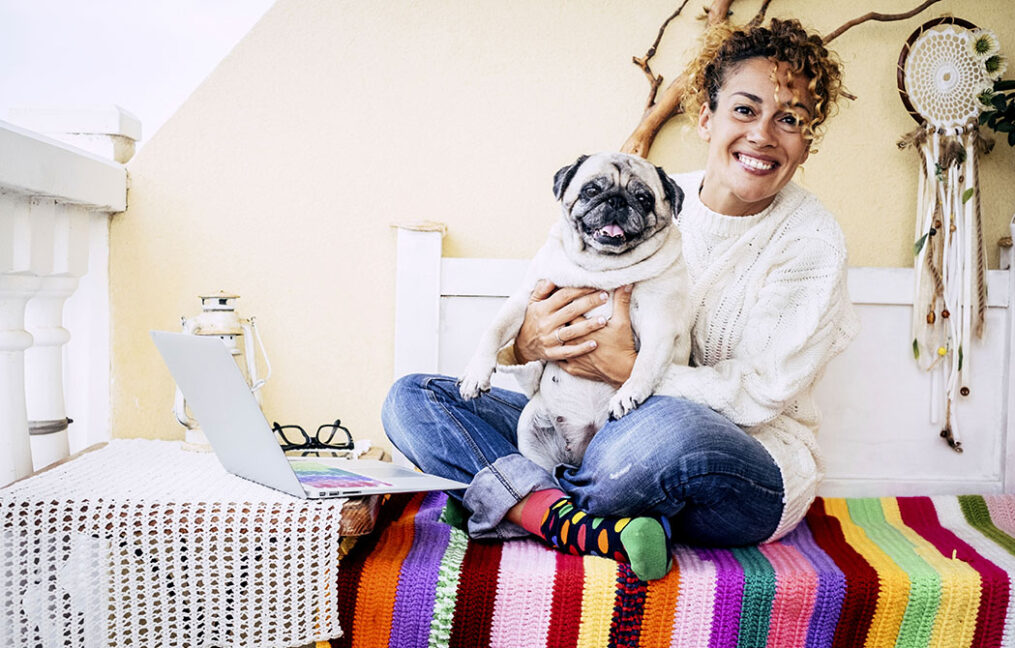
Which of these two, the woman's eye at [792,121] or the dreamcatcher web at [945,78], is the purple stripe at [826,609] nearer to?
the woman's eye at [792,121]

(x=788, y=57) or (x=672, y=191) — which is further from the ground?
(x=788, y=57)

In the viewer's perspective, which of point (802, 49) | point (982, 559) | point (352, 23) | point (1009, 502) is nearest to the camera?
point (982, 559)

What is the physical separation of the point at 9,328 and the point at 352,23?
1013 mm

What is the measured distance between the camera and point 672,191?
1400 mm

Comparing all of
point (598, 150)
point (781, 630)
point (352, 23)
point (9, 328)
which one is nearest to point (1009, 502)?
point (781, 630)

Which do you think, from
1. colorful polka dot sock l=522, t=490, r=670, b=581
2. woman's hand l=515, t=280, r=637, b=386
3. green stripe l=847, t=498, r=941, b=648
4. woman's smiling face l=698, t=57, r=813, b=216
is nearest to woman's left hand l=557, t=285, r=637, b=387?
woman's hand l=515, t=280, r=637, b=386

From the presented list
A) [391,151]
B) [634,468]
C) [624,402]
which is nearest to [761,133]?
[624,402]

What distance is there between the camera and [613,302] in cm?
146

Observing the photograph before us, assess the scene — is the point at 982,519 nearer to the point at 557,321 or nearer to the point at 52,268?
the point at 557,321

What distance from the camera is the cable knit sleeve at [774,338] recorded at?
4.55ft

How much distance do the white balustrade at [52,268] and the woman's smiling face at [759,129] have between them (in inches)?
49.2

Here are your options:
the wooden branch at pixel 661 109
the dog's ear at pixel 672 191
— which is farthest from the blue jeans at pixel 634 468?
the wooden branch at pixel 661 109

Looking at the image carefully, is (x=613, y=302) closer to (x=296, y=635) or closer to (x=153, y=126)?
(x=296, y=635)

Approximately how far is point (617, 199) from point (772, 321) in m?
0.36
